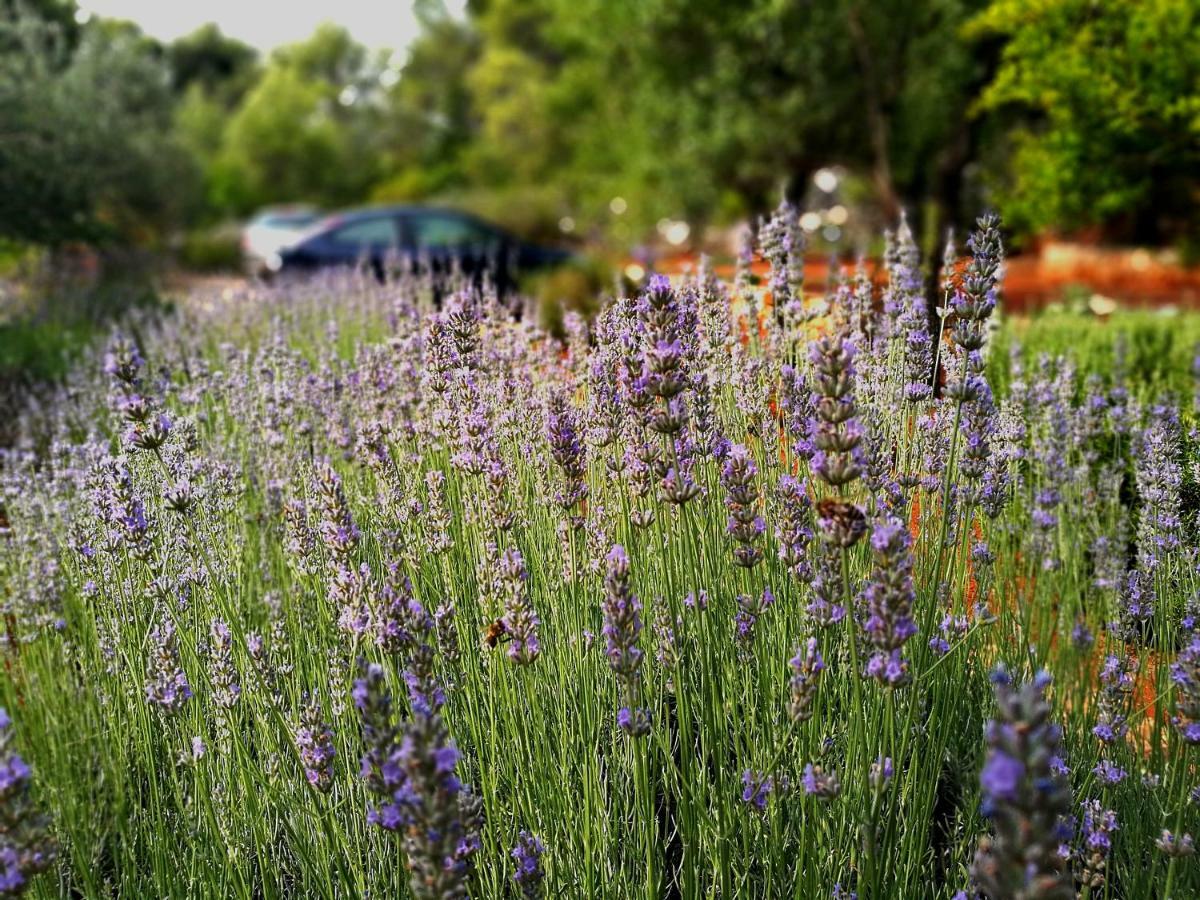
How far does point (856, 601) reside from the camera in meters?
2.27

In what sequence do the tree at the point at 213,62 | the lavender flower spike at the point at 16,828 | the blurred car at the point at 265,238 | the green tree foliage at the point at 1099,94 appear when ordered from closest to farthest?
the lavender flower spike at the point at 16,828
the green tree foliage at the point at 1099,94
the blurred car at the point at 265,238
the tree at the point at 213,62

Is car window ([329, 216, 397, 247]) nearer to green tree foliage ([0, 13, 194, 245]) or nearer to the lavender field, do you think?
green tree foliage ([0, 13, 194, 245])

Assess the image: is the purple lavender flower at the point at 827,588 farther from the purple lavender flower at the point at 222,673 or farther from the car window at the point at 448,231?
the car window at the point at 448,231

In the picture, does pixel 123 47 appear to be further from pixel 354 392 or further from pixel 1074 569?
pixel 1074 569

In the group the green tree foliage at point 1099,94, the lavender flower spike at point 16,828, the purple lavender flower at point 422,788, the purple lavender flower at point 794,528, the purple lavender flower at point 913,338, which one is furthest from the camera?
the green tree foliage at point 1099,94

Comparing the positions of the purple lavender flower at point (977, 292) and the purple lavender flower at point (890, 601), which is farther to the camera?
the purple lavender flower at point (977, 292)

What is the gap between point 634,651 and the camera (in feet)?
6.08

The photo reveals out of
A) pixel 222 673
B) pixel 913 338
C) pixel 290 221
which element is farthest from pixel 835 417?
pixel 290 221

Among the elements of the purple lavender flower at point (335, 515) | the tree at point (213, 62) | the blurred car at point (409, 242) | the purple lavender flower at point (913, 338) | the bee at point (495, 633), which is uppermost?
the tree at point (213, 62)

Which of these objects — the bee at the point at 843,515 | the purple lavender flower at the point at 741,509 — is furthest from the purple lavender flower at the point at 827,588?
the bee at the point at 843,515

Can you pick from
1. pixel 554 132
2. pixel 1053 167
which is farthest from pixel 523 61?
pixel 1053 167

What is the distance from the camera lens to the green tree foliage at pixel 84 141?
40.3ft

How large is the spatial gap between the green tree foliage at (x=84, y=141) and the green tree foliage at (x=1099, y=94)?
1037 cm

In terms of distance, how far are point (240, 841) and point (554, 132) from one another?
3070cm
